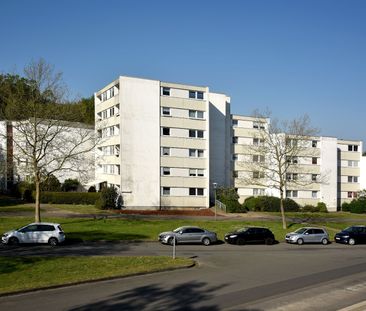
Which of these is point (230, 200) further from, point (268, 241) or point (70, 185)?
point (268, 241)

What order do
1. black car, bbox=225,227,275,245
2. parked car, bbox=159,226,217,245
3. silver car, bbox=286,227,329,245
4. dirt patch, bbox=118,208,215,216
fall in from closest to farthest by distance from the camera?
parked car, bbox=159,226,217,245 < black car, bbox=225,227,275,245 < silver car, bbox=286,227,329,245 < dirt patch, bbox=118,208,215,216

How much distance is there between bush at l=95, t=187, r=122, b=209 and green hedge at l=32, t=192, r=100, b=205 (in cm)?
290

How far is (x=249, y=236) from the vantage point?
111 feet

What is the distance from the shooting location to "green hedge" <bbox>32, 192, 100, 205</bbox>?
5384cm

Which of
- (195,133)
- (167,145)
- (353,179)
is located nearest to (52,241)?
(167,145)

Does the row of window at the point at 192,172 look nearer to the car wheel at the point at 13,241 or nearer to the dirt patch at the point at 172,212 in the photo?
the dirt patch at the point at 172,212

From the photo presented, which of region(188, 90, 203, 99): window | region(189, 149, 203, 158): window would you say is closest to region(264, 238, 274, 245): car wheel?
region(189, 149, 203, 158): window

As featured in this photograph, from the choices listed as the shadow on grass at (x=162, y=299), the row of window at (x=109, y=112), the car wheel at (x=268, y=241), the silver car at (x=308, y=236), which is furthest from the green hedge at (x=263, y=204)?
the shadow on grass at (x=162, y=299)

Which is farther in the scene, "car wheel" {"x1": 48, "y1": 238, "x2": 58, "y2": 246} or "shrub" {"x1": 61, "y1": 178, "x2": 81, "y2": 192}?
"shrub" {"x1": 61, "y1": 178, "x2": 81, "y2": 192}

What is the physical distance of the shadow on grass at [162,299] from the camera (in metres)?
13.5

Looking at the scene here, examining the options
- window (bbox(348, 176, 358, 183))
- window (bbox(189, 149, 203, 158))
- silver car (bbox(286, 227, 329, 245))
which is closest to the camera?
silver car (bbox(286, 227, 329, 245))

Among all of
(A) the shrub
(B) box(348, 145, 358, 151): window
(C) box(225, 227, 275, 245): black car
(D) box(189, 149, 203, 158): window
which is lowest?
(C) box(225, 227, 275, 245): black car

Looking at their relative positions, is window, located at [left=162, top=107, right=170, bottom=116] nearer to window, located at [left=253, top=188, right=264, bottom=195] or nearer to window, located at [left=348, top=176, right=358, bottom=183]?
window, located at [left=253, top=188, right=264, bottom=195]

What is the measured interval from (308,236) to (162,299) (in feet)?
79.0
